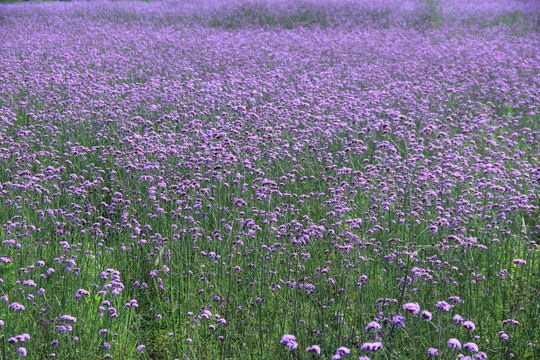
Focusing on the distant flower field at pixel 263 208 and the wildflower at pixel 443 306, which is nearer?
the wildflower at pixel 443 306

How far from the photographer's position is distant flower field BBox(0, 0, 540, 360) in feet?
10.6

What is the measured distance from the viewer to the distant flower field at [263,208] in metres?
3.24

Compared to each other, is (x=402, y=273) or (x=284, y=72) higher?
(x=284, y=72)

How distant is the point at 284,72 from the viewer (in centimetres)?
1013

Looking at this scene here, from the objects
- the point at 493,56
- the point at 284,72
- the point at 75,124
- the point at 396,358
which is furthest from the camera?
the point at 493,56

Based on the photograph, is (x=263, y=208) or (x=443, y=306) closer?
(x=443, y=306)

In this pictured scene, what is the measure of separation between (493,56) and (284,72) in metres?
4.76

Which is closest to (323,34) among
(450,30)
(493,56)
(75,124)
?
(450,30)

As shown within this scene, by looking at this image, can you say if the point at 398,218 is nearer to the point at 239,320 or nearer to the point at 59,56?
the point at 239,320

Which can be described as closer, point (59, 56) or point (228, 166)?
point (228, 166)

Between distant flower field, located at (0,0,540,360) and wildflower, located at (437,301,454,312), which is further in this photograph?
distant flower field, located at (0,0,540,360)

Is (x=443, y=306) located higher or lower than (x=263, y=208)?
higher

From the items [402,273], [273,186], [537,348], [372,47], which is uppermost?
[372,47]

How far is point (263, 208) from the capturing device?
4.89 meters
